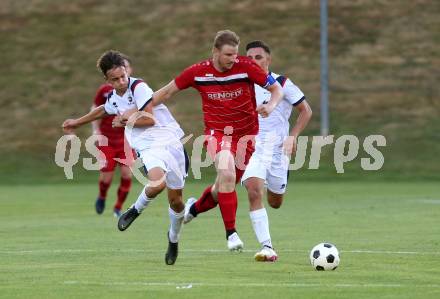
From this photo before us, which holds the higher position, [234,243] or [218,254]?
[234,243]

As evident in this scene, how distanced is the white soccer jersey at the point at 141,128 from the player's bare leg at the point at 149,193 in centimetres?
52

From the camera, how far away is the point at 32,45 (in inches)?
1705

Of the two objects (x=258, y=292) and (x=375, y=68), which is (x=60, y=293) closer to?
(x=258, y=292)

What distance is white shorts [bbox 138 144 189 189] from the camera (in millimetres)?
13375

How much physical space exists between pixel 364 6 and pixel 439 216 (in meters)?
24.6

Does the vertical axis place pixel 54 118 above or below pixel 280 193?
below

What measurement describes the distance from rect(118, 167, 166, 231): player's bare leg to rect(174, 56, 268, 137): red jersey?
773mm

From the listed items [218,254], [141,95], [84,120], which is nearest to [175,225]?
[218,254]

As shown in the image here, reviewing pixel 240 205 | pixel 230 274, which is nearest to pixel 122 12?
pixel 240 205

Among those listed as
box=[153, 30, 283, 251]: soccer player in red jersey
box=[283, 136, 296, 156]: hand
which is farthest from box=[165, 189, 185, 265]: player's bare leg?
box=[283, 136, 296, 156]: hand

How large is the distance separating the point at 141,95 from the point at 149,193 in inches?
44.5

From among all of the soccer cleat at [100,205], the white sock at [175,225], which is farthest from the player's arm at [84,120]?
the soccer cleat at [100,205]

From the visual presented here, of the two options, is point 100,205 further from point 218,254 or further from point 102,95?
point 218,254

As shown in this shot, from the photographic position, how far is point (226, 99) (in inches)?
521
